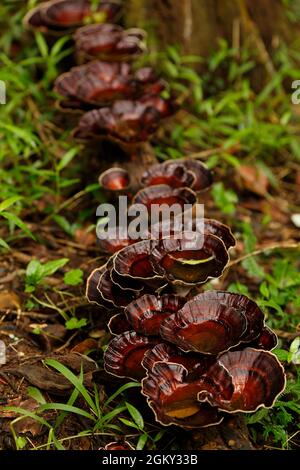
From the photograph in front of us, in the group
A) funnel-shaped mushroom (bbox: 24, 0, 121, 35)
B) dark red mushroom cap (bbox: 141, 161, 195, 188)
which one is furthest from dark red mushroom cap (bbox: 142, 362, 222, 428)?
funnel-shaped mushroom (bbox: 24, 0, 121, 35)

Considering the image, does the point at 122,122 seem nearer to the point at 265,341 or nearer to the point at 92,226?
the point at 92,226

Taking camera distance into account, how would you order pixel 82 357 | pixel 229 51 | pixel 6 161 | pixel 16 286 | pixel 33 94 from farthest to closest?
pixel 229 51, pixel 33 94, pixel 6 161, pixel 16 286, pixel 82 357

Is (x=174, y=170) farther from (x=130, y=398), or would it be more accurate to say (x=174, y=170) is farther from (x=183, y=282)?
(x=130, y=398)

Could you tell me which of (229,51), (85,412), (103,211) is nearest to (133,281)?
(85,412)

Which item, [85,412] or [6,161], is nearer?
[85,412]

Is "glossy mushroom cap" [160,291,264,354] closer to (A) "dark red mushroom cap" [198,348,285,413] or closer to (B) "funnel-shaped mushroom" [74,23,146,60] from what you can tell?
(A) "dark red mushroom cap" [198,348,285,413]

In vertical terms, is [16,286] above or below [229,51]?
below

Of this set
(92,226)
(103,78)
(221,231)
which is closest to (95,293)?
(221,231)
